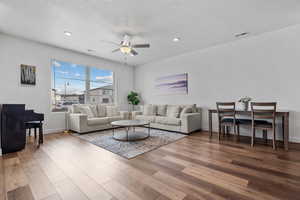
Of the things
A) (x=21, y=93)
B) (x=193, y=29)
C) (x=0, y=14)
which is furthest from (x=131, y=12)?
(x=21, y=93)

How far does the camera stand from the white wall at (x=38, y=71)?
3426mm

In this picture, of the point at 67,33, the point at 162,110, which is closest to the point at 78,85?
the point at 67,33

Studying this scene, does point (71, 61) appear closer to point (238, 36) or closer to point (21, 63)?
point (21, 63)

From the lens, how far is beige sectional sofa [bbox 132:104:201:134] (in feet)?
12.9

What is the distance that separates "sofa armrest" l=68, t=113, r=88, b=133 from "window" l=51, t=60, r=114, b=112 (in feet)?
2.29

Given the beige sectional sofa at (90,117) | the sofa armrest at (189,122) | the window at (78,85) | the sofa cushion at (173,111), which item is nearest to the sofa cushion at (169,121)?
the sofa armrest at (189,122)

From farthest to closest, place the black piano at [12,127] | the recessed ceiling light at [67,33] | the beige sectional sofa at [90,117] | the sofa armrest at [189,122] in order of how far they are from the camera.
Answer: the beige sectional sofa at [90,117] < the sofa armrest at [189,122] < the recessed ceiling light at [67,33] < the black piano at [12,127]

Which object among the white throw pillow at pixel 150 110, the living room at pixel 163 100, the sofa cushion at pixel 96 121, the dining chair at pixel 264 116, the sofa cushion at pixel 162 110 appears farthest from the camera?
the white throw pillow at pixel 150 110

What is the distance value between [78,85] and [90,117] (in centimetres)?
137

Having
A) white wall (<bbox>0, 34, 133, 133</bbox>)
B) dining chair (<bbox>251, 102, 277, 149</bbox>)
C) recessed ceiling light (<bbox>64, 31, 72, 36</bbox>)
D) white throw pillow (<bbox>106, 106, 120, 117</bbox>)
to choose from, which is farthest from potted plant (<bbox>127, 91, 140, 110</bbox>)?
dining chair (<bbox>251, 102, 277, 149</bbox>)

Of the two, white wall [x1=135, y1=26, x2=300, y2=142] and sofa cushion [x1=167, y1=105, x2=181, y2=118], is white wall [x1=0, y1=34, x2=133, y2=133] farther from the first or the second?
white wall [x1=135, y1=26, x2=300, y2=142]

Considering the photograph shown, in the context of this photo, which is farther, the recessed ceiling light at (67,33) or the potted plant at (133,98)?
the potted plant at (133,98)

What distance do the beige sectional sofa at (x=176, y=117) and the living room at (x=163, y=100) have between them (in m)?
0.04

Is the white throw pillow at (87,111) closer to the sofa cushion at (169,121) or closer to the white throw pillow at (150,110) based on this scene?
the white throw pillow at (150,110)
